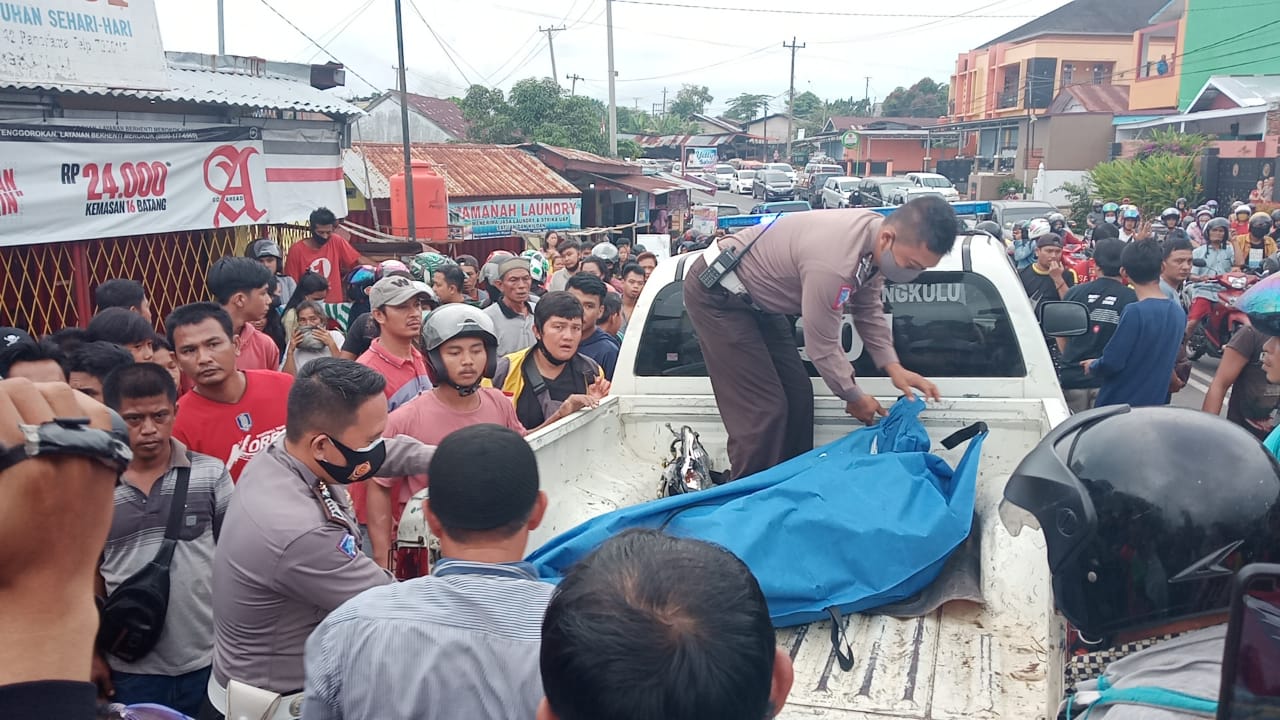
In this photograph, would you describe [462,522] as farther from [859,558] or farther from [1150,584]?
[859,558]

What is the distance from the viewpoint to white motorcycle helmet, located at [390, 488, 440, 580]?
9.24ft

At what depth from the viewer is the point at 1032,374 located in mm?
4203

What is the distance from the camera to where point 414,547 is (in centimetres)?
283

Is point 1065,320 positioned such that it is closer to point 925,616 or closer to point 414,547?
point 925,616

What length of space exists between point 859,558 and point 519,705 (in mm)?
1747

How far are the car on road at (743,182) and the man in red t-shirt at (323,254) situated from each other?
119 ft

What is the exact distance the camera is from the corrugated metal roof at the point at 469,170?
60.6 feet

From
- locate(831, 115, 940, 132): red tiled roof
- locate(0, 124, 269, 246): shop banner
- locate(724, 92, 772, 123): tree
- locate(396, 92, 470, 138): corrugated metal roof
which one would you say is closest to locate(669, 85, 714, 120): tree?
locate(724, 92, 772, 123): tree

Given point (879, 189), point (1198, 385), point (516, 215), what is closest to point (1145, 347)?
point (1198, 385)

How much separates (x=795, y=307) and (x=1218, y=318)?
29.6 feet

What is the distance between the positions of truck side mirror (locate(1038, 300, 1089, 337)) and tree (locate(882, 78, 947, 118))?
79.7m

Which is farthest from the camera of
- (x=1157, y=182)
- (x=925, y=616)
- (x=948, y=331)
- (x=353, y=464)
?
(x=1157, y=182)

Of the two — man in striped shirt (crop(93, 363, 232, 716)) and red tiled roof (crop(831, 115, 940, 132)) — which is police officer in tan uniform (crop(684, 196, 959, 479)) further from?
red tiled roof (crop(831, 115, 940, 132))

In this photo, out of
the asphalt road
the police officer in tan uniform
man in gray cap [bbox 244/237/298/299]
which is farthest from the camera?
the asphalt road
